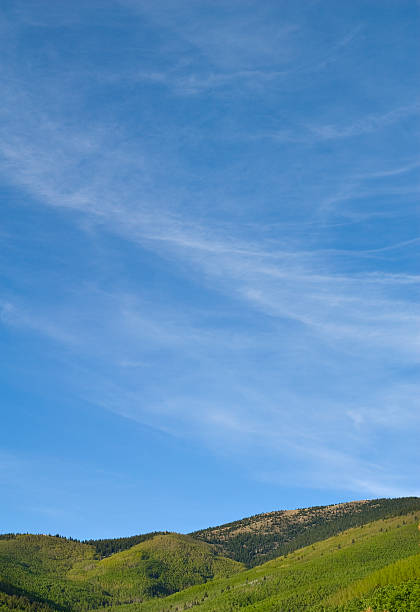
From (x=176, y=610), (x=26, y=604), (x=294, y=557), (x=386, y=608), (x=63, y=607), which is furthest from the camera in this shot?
(x=294, y=557)

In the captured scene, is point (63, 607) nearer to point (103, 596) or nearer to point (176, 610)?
point (103, 596)

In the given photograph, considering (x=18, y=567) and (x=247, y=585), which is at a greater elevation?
(x=18, y=567)

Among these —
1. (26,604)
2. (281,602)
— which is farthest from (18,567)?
(281,602)

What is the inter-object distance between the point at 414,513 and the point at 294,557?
113 ft

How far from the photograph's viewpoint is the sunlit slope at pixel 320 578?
99.3 m

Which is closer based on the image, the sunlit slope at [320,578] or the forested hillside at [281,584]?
the forested hillside at [281,584]

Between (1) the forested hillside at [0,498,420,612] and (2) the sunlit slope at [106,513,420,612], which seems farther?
(2) the sunlit slope at [106,513,420,612]

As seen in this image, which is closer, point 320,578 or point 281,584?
point 320,578

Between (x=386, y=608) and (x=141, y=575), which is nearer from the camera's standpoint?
(x=386, y=608)

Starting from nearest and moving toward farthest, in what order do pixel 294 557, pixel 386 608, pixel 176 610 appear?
pixel 386 608 → pixel 176 610 → pixel 294 557

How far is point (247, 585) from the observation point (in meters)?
138

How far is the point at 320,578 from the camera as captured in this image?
11812 cm

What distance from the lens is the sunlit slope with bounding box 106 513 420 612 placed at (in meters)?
99.3

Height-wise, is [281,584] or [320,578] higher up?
[320,578]
